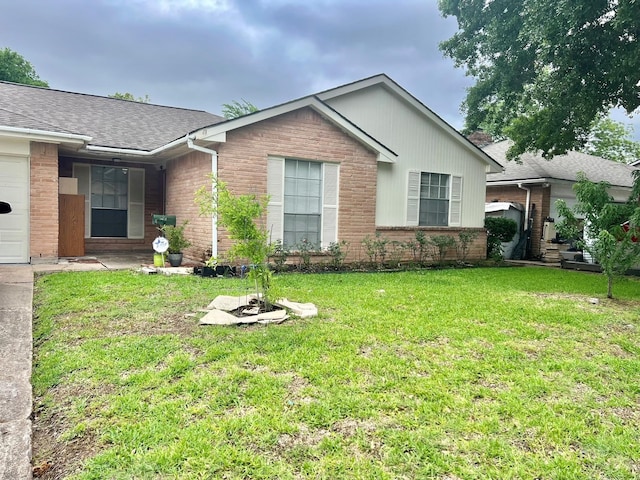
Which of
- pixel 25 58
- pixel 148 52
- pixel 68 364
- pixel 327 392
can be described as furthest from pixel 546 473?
pixel 25 58

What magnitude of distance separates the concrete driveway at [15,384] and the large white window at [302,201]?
518 cm

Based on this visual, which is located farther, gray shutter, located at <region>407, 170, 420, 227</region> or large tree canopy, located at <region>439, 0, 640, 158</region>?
gray shutter, located at <region>407, 170, 420, 227</region>

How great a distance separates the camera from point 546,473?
2.43 metres

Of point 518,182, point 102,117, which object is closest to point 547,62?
point 518,182

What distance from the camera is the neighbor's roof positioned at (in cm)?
1675

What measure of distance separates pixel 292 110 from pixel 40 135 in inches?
204

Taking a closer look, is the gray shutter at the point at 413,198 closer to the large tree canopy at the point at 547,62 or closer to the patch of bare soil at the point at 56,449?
the large tree canopy at the point at 547,62

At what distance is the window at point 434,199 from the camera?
12.7 m

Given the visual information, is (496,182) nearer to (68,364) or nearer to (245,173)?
(245,173)

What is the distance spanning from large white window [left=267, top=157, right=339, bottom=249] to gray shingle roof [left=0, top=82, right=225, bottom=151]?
4.06 metres

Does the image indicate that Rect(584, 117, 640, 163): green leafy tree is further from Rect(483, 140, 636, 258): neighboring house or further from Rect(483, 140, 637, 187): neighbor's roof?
Rect(483, 140, 636, 258): neighboring house

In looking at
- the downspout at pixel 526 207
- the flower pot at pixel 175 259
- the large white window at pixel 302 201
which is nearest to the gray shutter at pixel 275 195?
the large white window at pixel 302 201

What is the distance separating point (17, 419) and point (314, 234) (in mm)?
8229

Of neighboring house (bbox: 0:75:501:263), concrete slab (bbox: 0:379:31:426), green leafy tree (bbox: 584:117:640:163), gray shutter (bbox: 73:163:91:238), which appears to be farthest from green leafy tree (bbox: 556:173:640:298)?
green leafy tree (bbox: 584:117:640:163)
